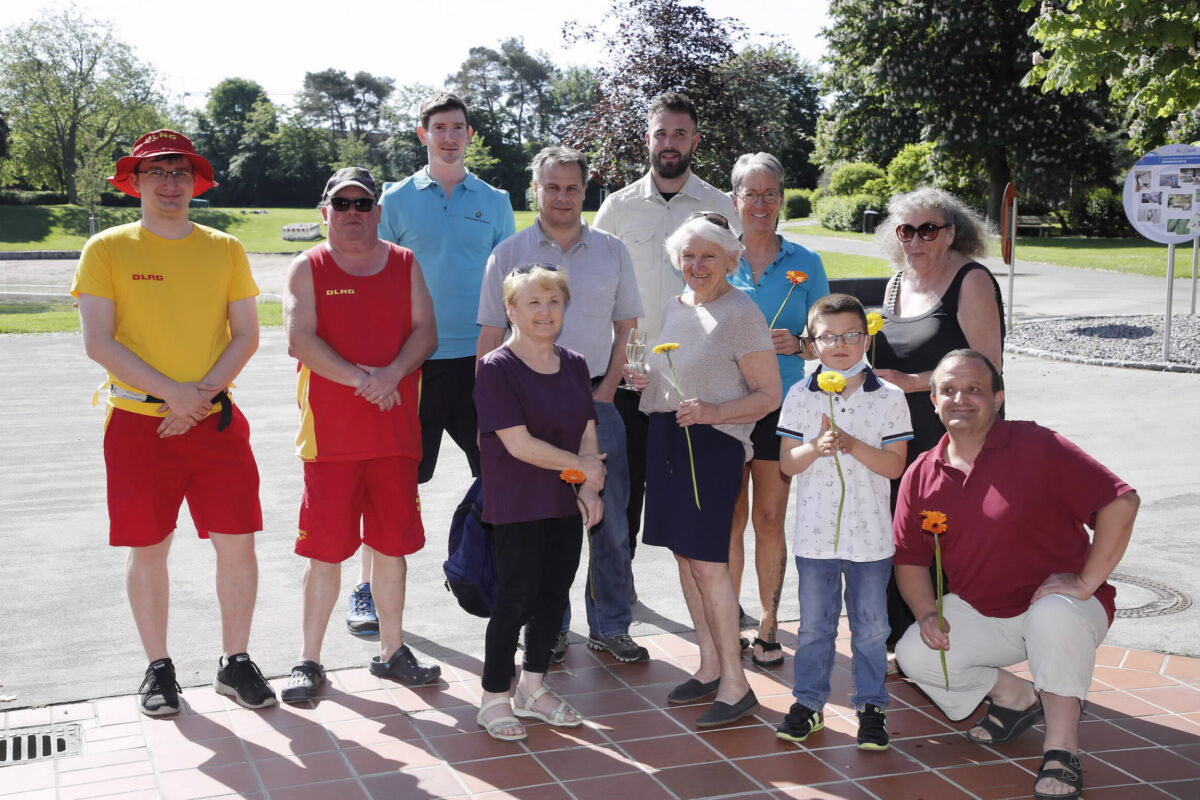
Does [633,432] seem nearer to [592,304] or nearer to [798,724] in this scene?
[592,304]

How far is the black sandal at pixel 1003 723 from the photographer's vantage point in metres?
4.11

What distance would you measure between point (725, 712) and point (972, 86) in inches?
1405

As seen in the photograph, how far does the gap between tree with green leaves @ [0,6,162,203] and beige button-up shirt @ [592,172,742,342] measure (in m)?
67.3

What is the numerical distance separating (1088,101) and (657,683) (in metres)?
38.1

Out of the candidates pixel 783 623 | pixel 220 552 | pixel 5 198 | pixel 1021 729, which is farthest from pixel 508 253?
pixel 5 198

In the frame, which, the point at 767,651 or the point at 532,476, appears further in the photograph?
the point at 767,651

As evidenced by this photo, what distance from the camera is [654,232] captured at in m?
5.35

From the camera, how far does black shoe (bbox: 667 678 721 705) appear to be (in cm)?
448

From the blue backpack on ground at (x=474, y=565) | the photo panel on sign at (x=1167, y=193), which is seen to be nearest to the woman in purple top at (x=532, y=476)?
the blue backpack on ground at (x=474, y=565)

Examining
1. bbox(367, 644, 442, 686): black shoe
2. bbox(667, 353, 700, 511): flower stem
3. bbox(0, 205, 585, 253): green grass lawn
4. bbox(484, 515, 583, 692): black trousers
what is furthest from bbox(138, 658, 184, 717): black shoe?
bbox(0, 205, 585, 253): green grass lawn

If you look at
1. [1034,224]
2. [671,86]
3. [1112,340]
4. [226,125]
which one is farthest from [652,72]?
[226,125]

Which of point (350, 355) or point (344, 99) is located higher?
point (344, 99)

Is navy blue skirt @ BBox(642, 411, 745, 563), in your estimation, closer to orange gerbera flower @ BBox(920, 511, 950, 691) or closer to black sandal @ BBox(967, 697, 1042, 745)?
orange gerbera flower @ BBox(920, 511, 950, 691)

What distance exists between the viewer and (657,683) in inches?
186
